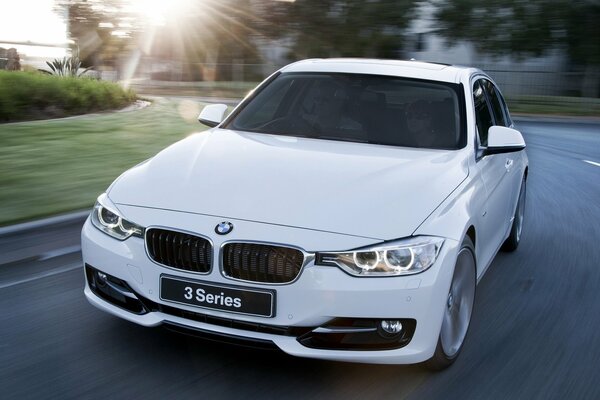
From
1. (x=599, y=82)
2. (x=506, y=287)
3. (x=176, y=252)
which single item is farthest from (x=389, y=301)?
(x=599, y=82)

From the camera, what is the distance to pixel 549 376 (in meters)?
3.94

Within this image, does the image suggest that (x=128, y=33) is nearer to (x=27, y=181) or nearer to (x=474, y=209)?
(x=27, y=181)

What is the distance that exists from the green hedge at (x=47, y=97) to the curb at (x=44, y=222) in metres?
7.16

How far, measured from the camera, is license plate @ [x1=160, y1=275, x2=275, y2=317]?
349 centimetres

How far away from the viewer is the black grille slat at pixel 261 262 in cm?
349

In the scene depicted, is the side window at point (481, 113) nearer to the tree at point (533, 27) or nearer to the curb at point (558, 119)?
the curb at point (558, 119)

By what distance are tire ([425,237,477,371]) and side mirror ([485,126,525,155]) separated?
3.22 ft

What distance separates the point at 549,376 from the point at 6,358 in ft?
8.74

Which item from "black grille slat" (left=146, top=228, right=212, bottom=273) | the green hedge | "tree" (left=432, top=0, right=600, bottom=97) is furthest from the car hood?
"tree" (left=432, top=0, right=600, bottom=97)

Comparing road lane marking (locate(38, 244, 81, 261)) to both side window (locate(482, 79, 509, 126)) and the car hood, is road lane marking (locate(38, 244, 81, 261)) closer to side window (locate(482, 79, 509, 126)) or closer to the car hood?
the car hood

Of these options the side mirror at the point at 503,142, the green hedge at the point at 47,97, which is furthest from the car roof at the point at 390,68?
the green hedge at the point at 47,97

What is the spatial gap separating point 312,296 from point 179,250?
25.7 inches

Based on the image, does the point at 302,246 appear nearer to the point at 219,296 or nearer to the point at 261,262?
the point at 261,262

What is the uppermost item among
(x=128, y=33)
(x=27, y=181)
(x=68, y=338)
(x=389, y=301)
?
(x=389, y=301)
